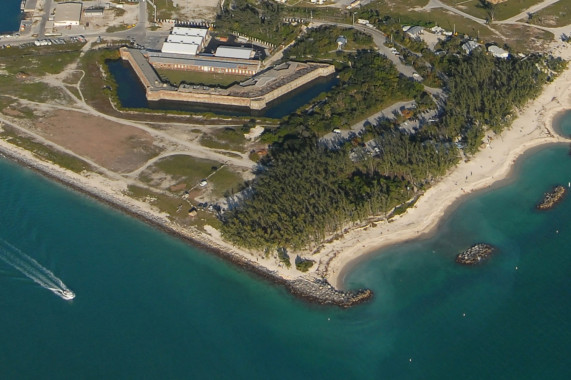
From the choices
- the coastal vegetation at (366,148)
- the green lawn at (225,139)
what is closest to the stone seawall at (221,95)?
the coastal vegetation at (366,148)

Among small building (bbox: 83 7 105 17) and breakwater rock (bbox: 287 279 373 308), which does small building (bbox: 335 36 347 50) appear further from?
breakwater rock (bbox: 287 279 373 308)

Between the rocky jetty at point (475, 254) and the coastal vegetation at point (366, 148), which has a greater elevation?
the coastal vegetation at point (366, 148)

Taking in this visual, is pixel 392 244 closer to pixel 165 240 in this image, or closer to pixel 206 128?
pixel 165 240

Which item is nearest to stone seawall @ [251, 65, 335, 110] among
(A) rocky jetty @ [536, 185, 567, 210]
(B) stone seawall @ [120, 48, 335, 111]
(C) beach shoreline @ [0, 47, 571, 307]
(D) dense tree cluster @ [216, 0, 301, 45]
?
(B) stone seawall @ [120, 48, 335, 111]

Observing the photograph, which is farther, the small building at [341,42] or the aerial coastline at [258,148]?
the small building at [341,42]

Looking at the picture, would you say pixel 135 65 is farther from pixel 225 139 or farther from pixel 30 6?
pixel 30 6

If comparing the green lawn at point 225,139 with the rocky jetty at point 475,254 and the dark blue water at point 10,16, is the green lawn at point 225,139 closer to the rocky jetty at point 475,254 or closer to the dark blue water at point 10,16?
the rocky jetty at point 475,254

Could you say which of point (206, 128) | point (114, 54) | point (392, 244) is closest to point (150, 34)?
point (114, 54)

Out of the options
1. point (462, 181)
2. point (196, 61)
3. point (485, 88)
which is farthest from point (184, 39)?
point (462, 181)
